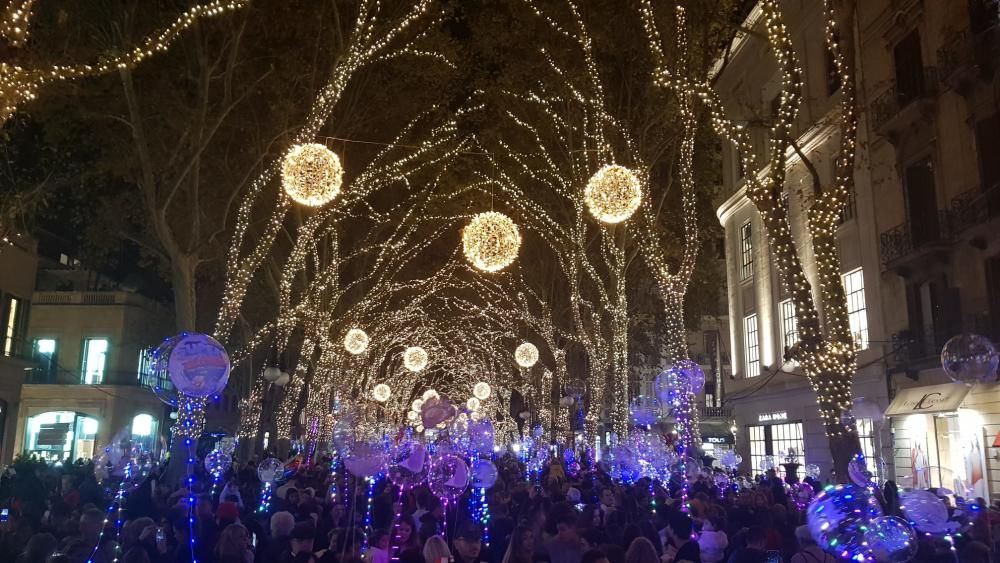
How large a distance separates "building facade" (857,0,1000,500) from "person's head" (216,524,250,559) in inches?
577

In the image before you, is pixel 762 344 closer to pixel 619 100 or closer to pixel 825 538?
pixel 619 100

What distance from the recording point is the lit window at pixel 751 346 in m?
31.2

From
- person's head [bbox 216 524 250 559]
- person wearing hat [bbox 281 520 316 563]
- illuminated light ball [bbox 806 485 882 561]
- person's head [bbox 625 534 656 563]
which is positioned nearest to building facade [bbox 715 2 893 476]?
illuminated light ball [bbox 806 485 882 561]

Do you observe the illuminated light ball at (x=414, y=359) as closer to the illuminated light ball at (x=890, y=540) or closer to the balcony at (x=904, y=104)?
the balcony at (x=904, y=104)

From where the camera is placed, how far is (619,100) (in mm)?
21828

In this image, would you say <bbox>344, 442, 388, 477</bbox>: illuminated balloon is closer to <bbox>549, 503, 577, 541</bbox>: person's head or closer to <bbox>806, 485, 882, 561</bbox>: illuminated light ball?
<bbox>549, 503, 577, 541</bbox>: person's head

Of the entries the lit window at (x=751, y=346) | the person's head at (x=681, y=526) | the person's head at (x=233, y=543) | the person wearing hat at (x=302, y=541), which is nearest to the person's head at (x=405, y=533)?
the person wearing hat at (x=302, y=541)

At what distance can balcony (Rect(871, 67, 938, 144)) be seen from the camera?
20.2m

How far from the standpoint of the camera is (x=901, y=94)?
21.4m

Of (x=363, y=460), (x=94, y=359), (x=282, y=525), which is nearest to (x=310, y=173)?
(x=363, y=460)

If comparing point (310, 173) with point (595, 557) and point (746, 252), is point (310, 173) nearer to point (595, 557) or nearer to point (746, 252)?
point (595, 557)

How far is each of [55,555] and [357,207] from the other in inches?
904

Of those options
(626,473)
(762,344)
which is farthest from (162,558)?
(762,344)

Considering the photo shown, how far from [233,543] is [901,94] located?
20357mm
